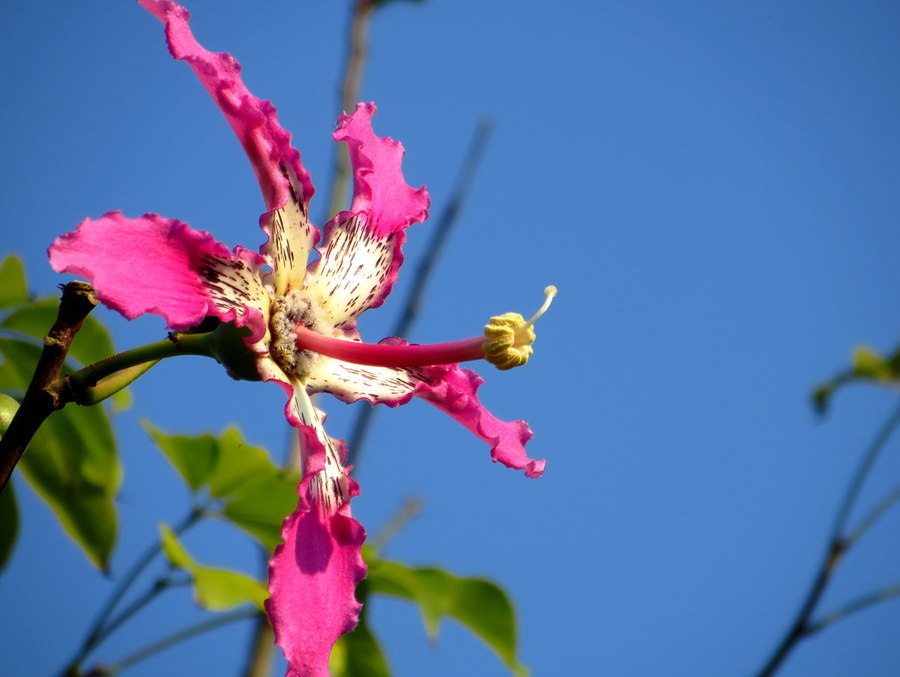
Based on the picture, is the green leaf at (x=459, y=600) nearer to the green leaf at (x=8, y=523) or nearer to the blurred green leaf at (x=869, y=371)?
the green leaf at (x=8, y=523)

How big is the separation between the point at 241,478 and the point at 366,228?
0.51m

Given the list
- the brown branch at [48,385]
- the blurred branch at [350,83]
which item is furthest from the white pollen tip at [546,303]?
the blurred branch at [350,83]

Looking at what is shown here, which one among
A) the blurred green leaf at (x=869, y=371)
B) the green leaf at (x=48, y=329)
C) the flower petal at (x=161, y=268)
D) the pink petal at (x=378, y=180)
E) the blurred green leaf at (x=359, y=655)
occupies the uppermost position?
the blurred green leaf at (x=869, y=371)

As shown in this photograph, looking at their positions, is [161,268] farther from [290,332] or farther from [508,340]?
[508,340]

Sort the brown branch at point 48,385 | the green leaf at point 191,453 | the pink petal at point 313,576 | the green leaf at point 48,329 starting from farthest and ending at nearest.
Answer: the green leaf at point 191,453 → the green leaf at point 48,329 → the pink petal at point 313,576 → the brown branch at point 48,385

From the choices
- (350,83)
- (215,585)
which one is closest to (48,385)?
(215,585)

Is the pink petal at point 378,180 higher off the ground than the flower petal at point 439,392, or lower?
higher

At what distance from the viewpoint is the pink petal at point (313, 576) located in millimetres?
839

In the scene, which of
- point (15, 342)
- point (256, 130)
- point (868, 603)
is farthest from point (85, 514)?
point (868, 603)

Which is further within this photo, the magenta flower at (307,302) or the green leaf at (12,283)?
the green leaf at (12,283)

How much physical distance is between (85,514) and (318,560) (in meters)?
0.55

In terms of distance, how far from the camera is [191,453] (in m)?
1.45

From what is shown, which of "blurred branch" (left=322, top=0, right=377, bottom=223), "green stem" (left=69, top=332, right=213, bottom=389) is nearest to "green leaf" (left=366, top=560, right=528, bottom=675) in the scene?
"green stem" (left=69, top=332, right=213, bottom=389)

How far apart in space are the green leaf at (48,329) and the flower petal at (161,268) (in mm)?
504
